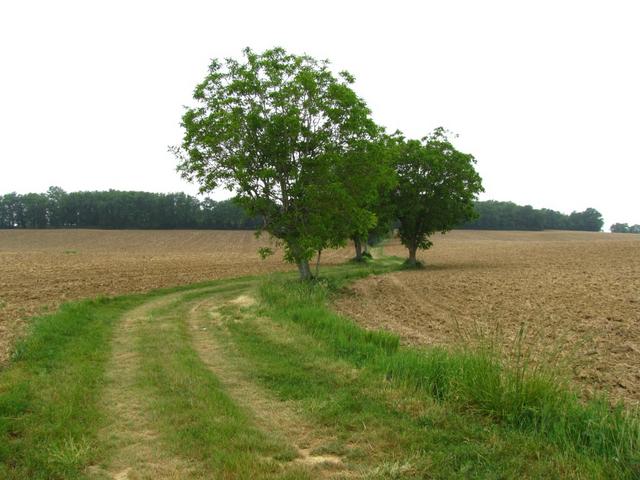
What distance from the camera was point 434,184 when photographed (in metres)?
40.4

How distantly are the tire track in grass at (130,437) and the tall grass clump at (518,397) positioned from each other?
4.11 meters

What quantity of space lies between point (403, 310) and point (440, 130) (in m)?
27.2

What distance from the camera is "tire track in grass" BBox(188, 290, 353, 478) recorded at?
590 cm

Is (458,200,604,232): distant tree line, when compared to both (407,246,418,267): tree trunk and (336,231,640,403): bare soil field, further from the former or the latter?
(336,231,640,403): bare soil field

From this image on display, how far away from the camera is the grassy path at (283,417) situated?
5637 mm

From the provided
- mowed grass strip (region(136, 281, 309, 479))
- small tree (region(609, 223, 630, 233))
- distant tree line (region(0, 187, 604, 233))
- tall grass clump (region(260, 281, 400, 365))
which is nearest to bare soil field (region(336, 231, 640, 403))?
tall grass clump (region(260, 281, 400, 365))

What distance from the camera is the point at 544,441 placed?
20.0ft

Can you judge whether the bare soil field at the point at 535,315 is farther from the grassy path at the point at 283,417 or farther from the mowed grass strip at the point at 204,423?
the mowed grass strip at the point at 204,423

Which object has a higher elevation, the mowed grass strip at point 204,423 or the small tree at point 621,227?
the small tree at point 621,227

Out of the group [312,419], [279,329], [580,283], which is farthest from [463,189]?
[312,419]

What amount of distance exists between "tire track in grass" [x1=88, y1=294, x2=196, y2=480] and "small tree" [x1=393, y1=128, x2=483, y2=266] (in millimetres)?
32531

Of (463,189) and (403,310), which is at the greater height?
(463,189)

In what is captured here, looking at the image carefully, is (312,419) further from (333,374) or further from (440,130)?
(440,130)

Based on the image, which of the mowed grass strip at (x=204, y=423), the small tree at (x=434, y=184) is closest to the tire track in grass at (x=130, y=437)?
the mowed grass strip at (x=204, y=423)
